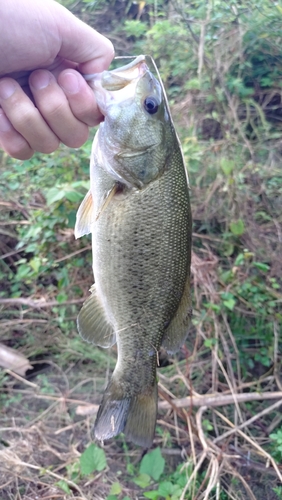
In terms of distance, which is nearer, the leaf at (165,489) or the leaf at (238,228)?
the leaf at (165,489)

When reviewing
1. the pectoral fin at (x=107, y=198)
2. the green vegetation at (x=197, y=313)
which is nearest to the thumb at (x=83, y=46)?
the pectoral fin at (x=107, y=198)

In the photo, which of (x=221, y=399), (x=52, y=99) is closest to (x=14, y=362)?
(x=221, y=399)

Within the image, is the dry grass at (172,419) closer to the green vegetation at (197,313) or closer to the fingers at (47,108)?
the green vegetation at (197,313)

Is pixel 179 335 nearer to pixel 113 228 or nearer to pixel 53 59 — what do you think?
pixel 113 228

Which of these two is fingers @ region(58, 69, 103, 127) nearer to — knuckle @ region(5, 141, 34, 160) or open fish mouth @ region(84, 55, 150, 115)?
open fish mouth @ region(84, 55, 150, 115)

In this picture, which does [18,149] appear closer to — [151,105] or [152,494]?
[151,105]

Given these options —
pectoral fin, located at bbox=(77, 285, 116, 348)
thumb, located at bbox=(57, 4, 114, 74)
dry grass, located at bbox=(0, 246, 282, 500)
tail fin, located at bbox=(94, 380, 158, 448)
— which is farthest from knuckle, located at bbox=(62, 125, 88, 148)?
dry grass, located at bbox=(0, 246, 282, 500)

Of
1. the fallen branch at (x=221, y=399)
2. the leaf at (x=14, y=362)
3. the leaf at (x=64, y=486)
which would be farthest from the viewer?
Result: the leaf at (x=14, y=362)
